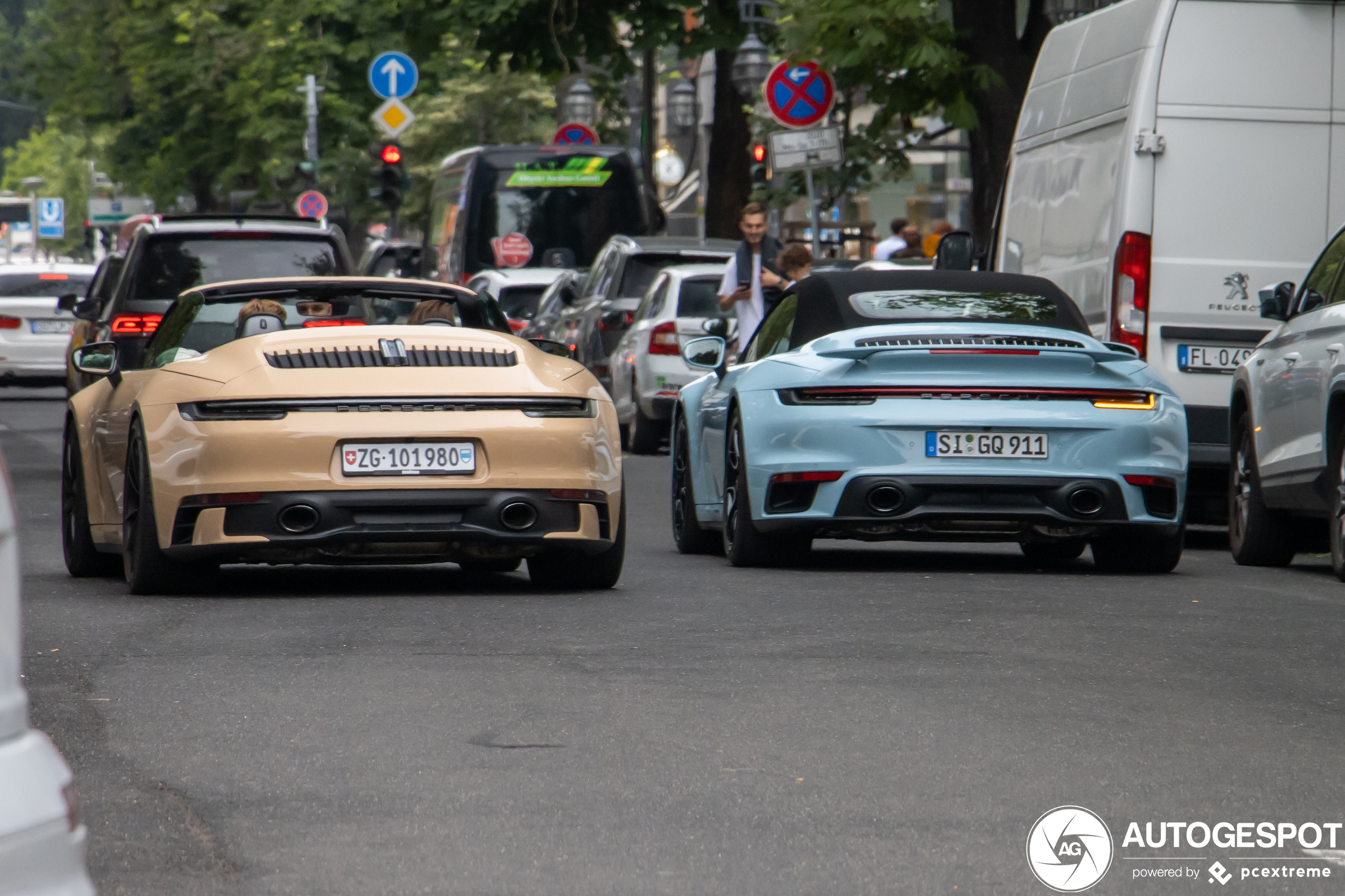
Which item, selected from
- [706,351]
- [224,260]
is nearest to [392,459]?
[706,351]

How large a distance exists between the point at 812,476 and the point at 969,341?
865 millimetres

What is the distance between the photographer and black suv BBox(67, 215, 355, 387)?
16.6m

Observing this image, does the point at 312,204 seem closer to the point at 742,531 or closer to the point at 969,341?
the point at 742,531

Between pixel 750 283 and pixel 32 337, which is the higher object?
pixel 750 283

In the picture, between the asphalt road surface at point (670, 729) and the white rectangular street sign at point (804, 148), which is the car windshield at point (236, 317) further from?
the white rectangular street sign at point (804, 148)

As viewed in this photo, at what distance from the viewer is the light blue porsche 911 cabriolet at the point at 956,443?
1031 cm

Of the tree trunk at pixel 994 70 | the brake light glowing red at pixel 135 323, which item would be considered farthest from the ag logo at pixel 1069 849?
the tree trunk at pixel 994 70

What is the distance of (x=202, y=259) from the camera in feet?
55.1

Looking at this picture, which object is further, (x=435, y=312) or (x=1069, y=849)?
(x=435, y=312)

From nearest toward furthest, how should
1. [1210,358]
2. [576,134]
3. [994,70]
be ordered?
[1210,358] → [994,70] → [576,134]

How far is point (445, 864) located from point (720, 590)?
5065 mm

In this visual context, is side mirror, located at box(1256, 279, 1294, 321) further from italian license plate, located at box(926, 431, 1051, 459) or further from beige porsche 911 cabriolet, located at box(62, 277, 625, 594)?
beige porsche 911 cabriolet, located at box(62, 277, 625, 594)

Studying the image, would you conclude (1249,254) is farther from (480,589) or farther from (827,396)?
(480,589)

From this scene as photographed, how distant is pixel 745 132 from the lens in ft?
107
